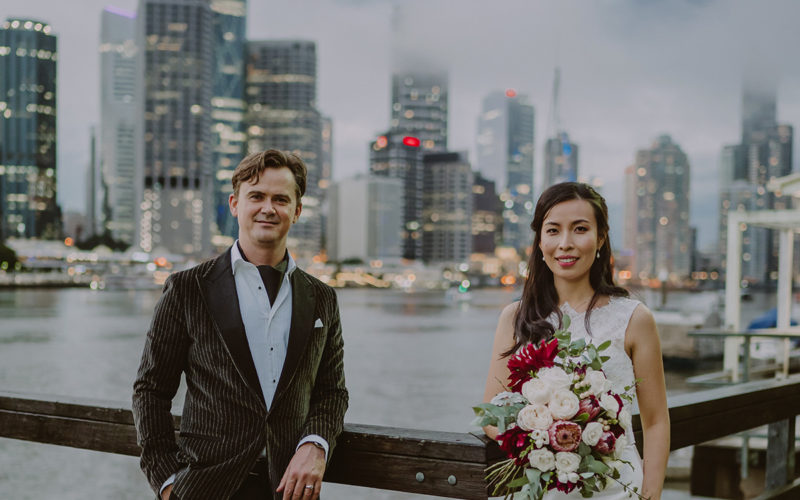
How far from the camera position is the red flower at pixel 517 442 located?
190 centimetres

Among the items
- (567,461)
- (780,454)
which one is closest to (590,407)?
(567,461)

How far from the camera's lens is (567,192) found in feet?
7.86

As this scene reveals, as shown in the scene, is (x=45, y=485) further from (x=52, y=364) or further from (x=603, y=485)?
(x=52, y=364)

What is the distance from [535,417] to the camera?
185cm

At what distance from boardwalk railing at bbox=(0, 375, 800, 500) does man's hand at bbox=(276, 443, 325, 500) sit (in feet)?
0.91

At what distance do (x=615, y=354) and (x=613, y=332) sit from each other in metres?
0.07

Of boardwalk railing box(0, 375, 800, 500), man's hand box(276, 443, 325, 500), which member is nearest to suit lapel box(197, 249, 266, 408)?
man's hand box(276, 443, 325, 500)

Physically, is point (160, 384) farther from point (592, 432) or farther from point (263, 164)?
point (592, 432)

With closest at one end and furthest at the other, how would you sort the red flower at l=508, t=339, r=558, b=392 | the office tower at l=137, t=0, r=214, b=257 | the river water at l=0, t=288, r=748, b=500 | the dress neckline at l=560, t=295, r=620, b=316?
the red flower at l=508, t=339, r=558, b=392 → the dress neckline at l=560, t=295, r=620, b=316 → the river water at l=0, t=288, r=748, b=500 → the office tower at l=137, t=0, r=214, b=257

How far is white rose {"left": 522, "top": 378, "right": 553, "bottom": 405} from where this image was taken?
185 cm

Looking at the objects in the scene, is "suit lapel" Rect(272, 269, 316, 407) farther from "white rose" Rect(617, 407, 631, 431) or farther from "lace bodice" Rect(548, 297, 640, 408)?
"white rose" Rect(617, 407, 631, 431)

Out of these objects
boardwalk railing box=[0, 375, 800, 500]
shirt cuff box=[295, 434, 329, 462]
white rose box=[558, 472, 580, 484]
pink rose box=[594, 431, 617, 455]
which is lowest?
boardwalk railing box=[0, 375, 800, 500]

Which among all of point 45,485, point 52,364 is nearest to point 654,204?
point 52,364

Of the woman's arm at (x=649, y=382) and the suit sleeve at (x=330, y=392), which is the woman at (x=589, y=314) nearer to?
the woman's arm at (x=649, y=382)
